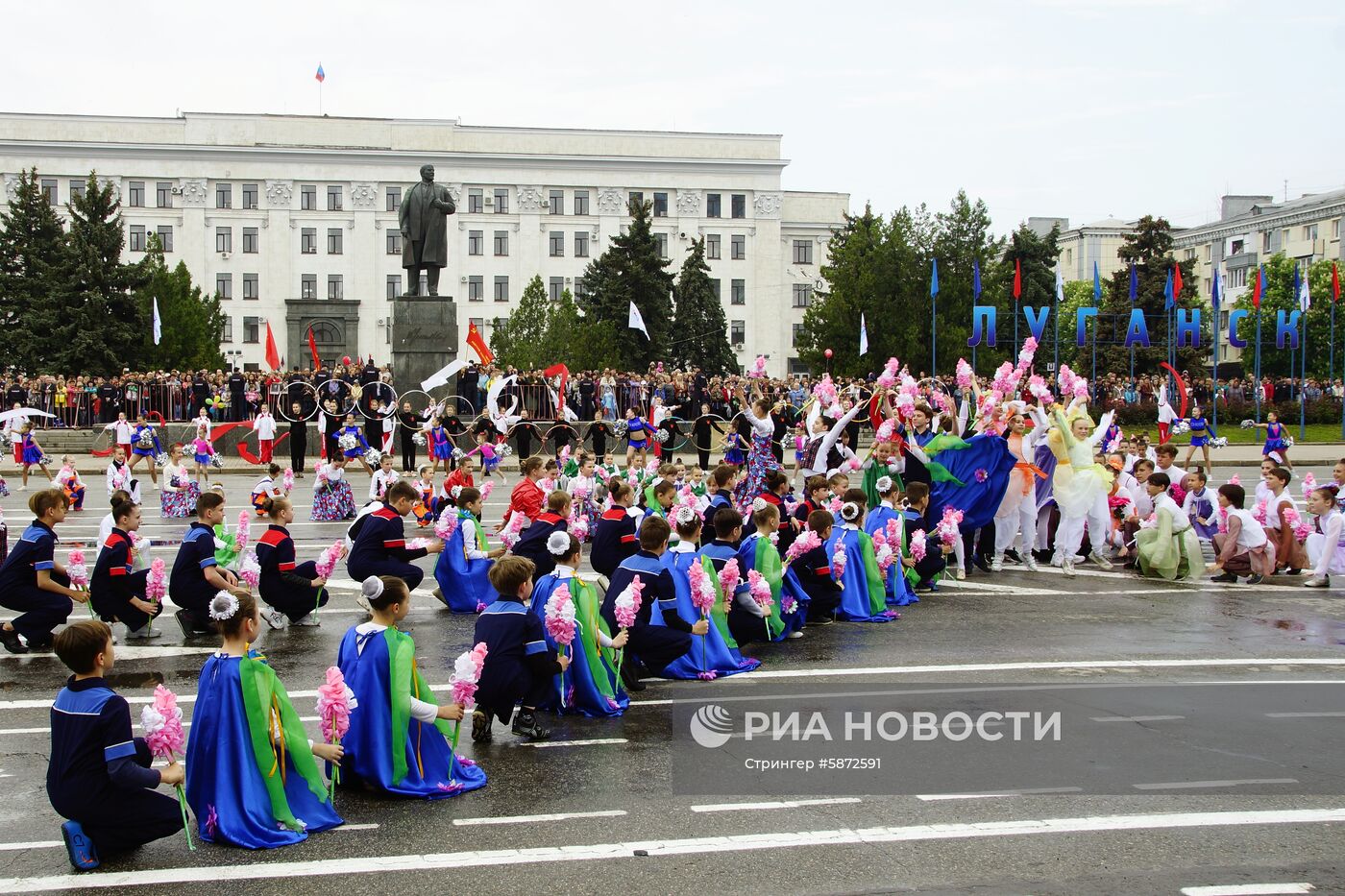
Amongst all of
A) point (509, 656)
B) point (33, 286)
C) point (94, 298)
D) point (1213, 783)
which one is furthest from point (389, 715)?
point (33, 286)

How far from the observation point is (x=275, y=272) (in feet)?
298

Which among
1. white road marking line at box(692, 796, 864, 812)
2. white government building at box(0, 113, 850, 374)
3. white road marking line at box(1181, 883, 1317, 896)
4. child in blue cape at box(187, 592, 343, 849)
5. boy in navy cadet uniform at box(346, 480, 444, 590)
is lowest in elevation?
white road marking line at box(1181, 883, 1317, 896)

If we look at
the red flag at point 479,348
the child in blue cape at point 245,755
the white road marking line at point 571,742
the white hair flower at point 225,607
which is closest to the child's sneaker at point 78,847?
the child in blue cape at point 245,755

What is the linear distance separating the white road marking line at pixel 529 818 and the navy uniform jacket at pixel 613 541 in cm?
544

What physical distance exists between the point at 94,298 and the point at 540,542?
53.3m

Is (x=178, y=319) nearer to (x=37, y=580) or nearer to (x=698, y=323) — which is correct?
(x=698, y=323)

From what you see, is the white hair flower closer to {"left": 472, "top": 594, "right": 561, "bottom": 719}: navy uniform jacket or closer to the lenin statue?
{"left": 472, "top": 594, "right": 561, "bottom": 719}: navy uniform jacket

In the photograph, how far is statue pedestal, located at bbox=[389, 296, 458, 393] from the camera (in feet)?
103

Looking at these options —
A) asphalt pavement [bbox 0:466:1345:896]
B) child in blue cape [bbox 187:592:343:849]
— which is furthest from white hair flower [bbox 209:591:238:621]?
asphalt pavement [bbox 0:466:1345:896]

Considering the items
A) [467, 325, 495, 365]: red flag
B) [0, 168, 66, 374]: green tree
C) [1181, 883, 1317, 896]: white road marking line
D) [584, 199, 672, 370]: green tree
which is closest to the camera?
[1181, 883, 1317, 896]: white road marking line

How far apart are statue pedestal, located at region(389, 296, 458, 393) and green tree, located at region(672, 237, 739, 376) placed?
51.7m

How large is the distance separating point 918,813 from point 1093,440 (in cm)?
1041

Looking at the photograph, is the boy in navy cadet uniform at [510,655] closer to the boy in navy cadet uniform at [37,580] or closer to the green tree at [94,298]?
the boy in navy cadet uniform at [37,580]

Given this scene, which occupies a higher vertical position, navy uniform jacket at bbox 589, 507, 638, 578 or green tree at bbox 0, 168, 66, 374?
green tree at bbox 0, 168, 66, 374
